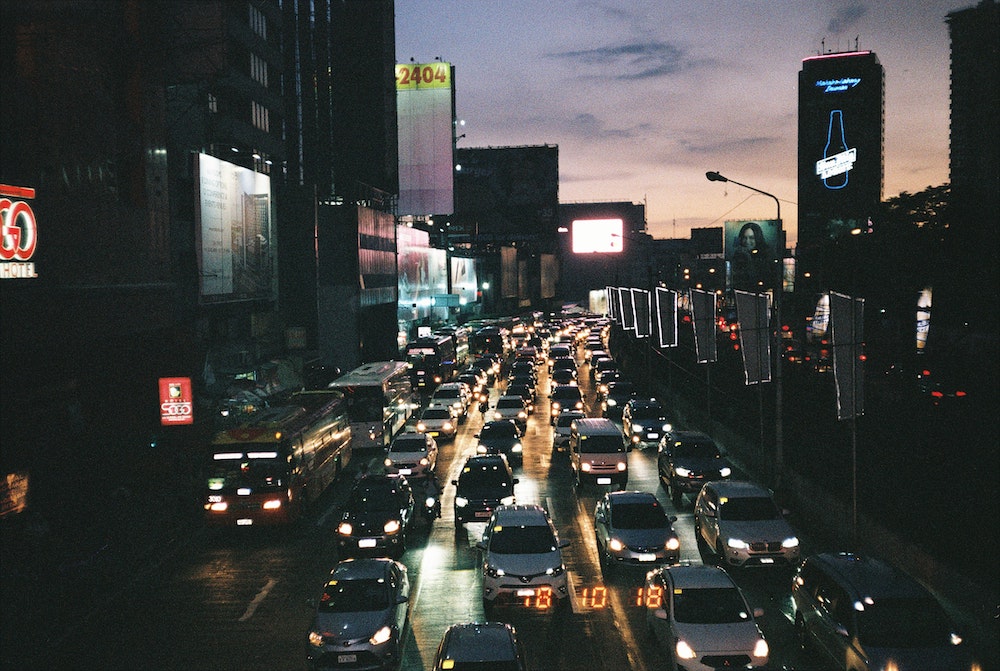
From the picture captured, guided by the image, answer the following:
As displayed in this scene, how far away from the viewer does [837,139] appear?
175125 millimetres

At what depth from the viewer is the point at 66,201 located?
85.8ft

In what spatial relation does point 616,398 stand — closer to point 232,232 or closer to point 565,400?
point 565,400

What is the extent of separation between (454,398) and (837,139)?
5993 inches

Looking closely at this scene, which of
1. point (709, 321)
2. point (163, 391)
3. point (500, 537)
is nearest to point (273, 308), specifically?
point (163, 391)

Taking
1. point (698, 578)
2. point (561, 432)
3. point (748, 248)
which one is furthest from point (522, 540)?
point (748, 248)

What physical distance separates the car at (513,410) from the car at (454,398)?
2.12m

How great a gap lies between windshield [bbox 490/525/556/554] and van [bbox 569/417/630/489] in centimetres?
1015

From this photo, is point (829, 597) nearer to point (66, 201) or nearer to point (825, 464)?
point (825, 464)

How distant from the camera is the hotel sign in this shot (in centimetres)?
2130

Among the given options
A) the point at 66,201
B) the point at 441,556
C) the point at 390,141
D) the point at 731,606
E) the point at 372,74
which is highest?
the point at 372,74

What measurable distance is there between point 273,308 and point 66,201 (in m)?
28.2

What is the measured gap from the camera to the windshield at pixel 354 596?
1505 centimetres

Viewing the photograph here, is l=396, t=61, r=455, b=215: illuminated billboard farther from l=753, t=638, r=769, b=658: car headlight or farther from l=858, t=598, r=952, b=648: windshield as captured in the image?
l=858, t=598, r=952, b=648: windshield

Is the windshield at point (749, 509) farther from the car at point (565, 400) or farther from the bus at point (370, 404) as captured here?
the car at point (565, 400)
